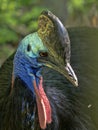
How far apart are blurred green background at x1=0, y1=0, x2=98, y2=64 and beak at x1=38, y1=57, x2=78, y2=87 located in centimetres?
252

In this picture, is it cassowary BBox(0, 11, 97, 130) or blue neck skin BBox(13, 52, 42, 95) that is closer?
cassowary BBox(0, 11, 97, 130)

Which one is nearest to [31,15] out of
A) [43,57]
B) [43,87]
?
[43,87]

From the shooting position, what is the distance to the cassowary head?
116 inches

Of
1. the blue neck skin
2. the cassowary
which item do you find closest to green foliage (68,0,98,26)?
the cassowary

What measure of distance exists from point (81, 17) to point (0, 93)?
3.70 m

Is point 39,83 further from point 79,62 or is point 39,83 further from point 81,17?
point 81,17

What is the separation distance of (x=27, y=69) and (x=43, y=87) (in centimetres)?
22

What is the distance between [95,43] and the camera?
4254 millimetres

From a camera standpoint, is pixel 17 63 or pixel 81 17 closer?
pixel 17 63

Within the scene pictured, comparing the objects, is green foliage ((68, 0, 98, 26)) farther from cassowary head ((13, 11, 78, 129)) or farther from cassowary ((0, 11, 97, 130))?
cassowary head ((13, 11, 78, 129))

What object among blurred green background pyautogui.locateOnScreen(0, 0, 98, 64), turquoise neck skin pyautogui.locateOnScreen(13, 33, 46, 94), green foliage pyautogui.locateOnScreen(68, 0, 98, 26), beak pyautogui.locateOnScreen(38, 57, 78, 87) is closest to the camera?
beak pyautogui.locateOnScreen(38, 57, 78, 87)

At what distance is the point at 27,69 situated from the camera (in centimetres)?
316

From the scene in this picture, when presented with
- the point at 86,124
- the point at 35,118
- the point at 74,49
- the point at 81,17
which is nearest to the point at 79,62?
the point at 74,49

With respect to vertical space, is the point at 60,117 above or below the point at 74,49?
below
